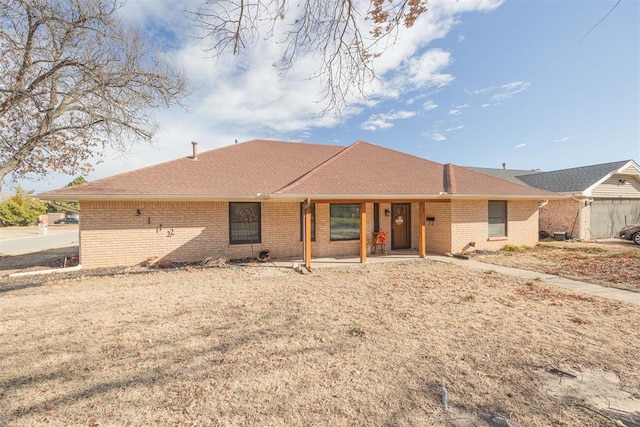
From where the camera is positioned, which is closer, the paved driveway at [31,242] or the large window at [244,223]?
the large window at [244,223]

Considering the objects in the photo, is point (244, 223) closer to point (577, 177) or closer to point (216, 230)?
point (216, 230)

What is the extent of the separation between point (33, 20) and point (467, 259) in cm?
1554

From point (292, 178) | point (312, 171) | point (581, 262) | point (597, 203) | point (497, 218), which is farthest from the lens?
point (597, 203)

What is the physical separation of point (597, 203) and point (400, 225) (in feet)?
43.8

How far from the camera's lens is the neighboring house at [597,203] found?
1623 cm

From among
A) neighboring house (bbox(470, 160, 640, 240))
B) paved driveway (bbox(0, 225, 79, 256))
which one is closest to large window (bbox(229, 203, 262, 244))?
paved driveway (bbox(0, 225, 79, 256))

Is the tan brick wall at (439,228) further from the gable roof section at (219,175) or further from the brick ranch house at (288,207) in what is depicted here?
the gable roof section at (219,175)

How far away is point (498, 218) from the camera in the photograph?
12.9m

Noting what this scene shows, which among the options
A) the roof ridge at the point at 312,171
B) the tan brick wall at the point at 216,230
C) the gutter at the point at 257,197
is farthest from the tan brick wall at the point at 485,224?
the roof ridge at the point at 312,171

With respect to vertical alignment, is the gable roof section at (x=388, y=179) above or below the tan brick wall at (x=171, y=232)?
above

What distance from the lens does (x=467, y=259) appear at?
1120cm

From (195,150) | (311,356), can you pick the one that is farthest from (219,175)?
(311,356)

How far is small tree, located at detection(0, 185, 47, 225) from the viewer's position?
31.9 meters

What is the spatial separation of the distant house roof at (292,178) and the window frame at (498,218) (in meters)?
0.67
